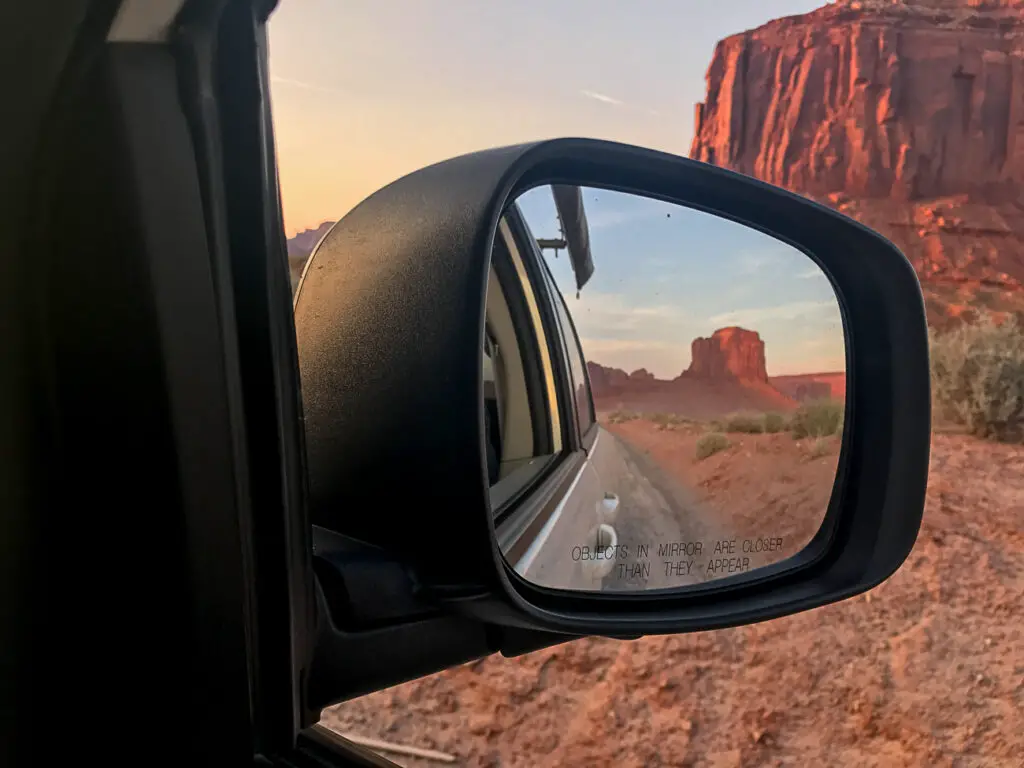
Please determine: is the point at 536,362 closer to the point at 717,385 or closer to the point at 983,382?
the point at 717,385

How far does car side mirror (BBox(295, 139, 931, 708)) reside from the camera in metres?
0.99

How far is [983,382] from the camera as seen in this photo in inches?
496

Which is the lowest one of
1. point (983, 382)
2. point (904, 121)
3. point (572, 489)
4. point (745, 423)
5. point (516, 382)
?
point (983, 382)

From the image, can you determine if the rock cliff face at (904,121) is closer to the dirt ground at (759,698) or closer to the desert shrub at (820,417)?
the dirt ground at (759,698)

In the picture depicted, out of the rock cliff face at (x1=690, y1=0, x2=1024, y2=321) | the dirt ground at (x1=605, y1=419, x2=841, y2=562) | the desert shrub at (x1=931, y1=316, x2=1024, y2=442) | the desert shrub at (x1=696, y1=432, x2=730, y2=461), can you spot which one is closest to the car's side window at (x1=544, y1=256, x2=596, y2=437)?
the dirt ground at (x1=605, y1=419, x2=841, y2=562)

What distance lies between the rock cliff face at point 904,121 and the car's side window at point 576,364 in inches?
1664

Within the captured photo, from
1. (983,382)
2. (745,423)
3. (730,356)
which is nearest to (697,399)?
(730,356)

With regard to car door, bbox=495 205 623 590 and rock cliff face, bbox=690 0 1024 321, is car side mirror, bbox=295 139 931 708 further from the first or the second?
rock cliff face, bbox=690 0 1024 321

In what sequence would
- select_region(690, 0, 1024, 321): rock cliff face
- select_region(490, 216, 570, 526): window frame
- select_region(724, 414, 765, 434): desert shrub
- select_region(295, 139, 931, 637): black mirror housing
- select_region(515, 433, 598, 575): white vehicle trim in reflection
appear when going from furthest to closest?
select_region(690, 0, 1024, 321): rock cliff face
select_region(724, 414, 765, 434): desert shrub
select_region(490, 216, 570, 526): window frame
select_region(515, 433, 598, 575): white vehicle trim in reflection
select_region(295, 139, 931, 637): black mirror housing

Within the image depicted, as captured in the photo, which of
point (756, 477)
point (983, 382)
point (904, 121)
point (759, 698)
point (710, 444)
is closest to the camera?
point (710, 444)

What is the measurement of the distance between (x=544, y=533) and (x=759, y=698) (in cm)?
414

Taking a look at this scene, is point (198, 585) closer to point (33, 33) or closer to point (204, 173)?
point (204, 173)

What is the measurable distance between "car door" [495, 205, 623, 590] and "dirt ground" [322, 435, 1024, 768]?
3047mm

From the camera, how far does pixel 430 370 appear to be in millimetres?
965
